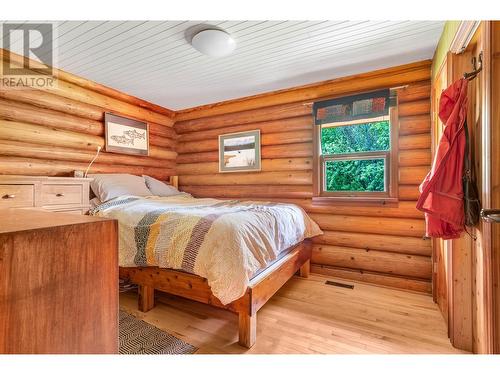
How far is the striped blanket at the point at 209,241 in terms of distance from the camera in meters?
1.59

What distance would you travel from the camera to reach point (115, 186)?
2.85 meters

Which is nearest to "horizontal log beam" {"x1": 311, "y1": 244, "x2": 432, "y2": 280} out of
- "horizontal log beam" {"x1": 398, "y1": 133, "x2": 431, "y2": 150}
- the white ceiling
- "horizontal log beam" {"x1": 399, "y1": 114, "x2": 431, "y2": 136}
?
"horizontal log beam" {"x1": 398, "y1": 133, "x2": 431, "y2": 150}

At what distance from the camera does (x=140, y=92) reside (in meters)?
3.39

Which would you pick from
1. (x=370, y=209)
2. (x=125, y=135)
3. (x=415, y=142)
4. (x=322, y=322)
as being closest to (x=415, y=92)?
(x=415, y=142)

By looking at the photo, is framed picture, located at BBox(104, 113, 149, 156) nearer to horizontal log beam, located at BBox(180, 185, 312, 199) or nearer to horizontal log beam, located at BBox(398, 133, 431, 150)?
horizontal log beam, located at BBox(180, 185, 312, 199)

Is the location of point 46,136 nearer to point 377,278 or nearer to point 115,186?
point 115,186

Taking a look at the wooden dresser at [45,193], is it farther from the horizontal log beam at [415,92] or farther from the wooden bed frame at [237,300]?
the horizontal log beam at [415,92]

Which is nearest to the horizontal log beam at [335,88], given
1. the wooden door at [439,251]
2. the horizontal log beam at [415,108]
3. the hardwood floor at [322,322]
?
the horizontal log beam at [415,108]

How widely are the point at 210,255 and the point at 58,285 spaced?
1.17 m

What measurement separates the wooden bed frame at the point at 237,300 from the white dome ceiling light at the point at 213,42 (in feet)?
6.56
